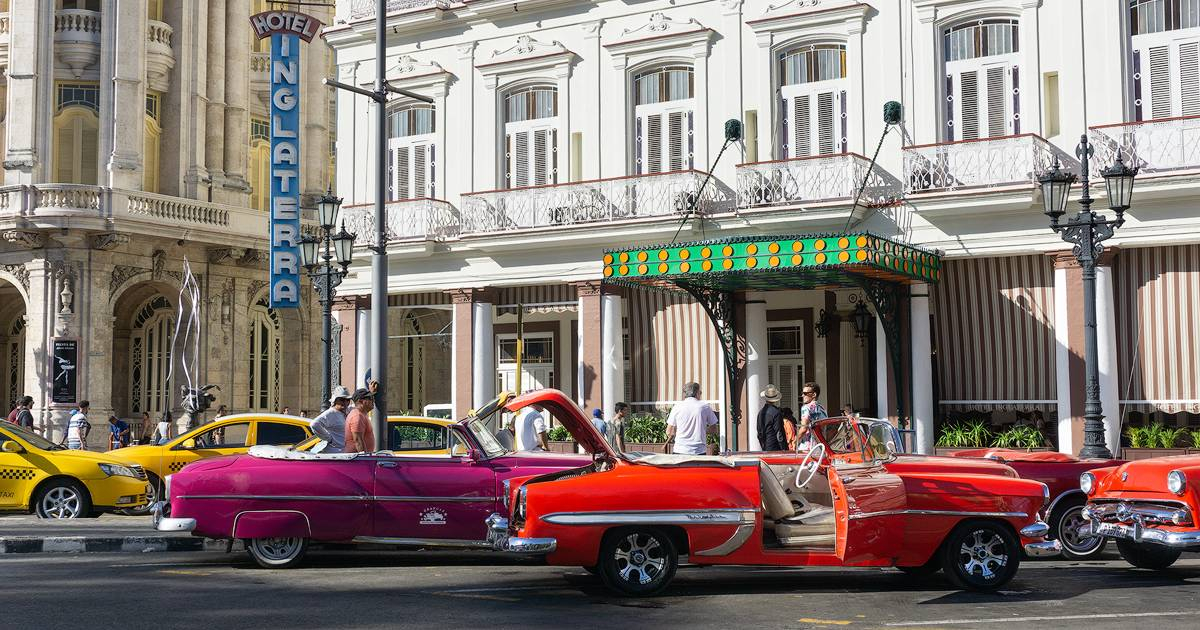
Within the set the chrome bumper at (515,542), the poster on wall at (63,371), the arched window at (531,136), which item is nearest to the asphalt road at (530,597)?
the chrome bumper at (515,542)

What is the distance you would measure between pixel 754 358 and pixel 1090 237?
7474mm

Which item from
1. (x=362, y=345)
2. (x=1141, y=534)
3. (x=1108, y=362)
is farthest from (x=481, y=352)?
(x=1141, y=534)

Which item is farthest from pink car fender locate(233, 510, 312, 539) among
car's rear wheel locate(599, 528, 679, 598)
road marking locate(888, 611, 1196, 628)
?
road marking locate(888, 611, 1196, 628)

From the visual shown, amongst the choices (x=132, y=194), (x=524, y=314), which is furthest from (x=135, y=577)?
(x=132, y=194)

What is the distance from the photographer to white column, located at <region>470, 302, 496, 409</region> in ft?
81.6

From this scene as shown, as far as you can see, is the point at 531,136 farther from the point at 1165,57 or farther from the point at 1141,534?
the point at 1141,534

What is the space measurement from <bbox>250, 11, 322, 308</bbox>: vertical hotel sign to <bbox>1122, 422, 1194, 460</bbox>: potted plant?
61.2ft

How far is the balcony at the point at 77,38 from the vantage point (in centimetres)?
3338

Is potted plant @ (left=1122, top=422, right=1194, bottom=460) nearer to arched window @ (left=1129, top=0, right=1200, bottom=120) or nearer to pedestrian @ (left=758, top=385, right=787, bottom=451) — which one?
arched window @ (left=1129, top=0, right=1200, bottom=120)

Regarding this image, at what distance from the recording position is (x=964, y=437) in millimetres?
20438

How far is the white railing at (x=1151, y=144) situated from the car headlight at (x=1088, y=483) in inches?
319

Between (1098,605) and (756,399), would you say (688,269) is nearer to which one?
(756,399)

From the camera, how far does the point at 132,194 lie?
107ft

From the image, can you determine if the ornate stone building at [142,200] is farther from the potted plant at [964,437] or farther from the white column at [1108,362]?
the white column at [1108,362]
